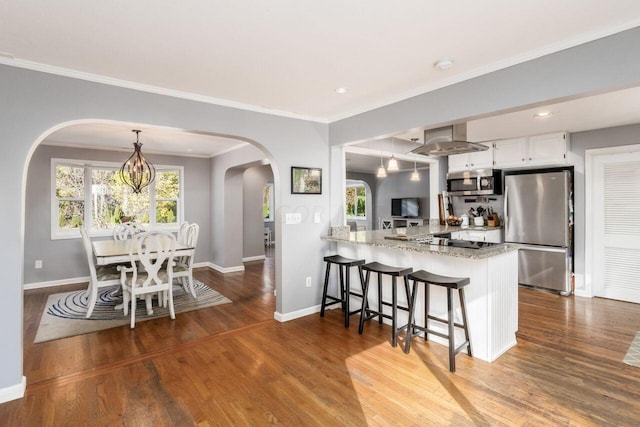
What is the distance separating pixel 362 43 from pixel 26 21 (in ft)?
6.73

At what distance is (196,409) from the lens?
7.16ft

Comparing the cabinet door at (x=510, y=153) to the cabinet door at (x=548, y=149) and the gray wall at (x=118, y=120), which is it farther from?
the gray wall at (x=118, y=120)

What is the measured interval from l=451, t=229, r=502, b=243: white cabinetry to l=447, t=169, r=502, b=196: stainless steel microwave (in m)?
0.66

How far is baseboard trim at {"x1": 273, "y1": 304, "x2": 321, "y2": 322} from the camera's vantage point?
12.4 ft

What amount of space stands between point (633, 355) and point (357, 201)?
9470mm

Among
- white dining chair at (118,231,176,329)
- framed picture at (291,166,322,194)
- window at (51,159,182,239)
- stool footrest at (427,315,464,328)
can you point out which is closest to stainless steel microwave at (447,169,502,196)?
framed picture at (291,166,322,194)

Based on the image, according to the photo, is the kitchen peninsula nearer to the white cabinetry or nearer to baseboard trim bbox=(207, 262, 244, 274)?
the white cabinetry

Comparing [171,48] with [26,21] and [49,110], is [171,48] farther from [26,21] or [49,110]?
[49,110]

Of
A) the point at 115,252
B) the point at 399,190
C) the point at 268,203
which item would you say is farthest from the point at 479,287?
the point at 268,203

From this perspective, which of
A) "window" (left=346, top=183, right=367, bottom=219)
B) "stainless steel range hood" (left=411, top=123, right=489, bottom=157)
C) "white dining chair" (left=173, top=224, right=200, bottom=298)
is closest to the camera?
"stainless steel range hood" (left=411, top=123, right=489, bottom=157)

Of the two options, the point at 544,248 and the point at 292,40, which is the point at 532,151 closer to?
the point at 544,248

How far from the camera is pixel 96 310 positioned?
4.17m

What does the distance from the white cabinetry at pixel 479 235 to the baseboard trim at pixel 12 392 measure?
5262mm

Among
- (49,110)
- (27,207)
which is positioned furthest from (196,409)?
(27,207)
